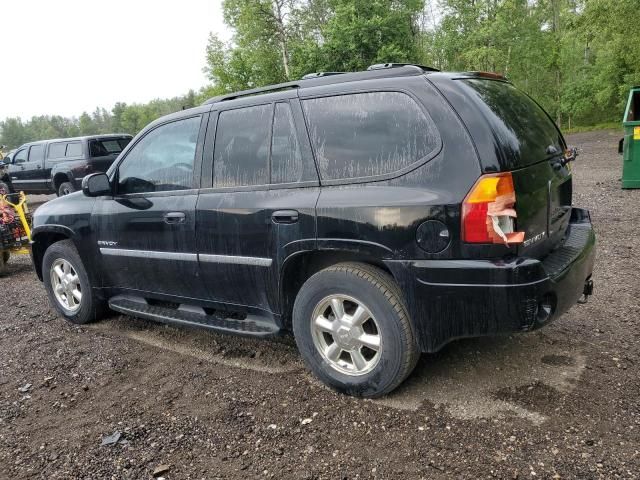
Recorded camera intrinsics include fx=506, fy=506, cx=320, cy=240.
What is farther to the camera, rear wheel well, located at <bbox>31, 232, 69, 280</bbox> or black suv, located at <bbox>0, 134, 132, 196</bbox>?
black suv, located at <bbox>0, 134, 132, 196</bbox>

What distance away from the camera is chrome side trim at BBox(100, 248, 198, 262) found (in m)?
3.62

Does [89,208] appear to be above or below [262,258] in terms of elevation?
above

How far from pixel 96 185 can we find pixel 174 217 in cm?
85

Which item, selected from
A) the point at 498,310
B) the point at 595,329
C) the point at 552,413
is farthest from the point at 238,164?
the point at 595,329

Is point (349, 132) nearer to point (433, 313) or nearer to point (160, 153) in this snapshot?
point (433, 313)

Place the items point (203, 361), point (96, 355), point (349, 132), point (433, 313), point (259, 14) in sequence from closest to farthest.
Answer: point (433, 313) → point (349, 132) → point (203, 361) → point (96, 355) → point (259, 14)

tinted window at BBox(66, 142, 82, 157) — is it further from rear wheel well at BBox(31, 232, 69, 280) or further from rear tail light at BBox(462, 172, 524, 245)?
rear tail light at BBox(462, 172, 524, 245)

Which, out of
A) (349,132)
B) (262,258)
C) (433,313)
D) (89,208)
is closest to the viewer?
(433,313)

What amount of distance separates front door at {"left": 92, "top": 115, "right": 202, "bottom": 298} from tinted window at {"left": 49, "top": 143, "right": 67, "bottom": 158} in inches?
496

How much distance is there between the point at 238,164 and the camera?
11.2 feet

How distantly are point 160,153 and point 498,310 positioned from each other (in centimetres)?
274

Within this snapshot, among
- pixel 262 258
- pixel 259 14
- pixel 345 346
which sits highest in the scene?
pixel 259 14

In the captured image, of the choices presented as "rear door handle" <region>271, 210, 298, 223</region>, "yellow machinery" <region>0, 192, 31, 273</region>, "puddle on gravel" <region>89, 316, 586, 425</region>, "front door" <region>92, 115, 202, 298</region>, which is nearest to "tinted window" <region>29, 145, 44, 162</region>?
"yellow machinery" <region>0, 192, 31, 273</region>

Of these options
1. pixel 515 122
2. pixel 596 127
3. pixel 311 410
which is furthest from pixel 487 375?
pixel 596 127
